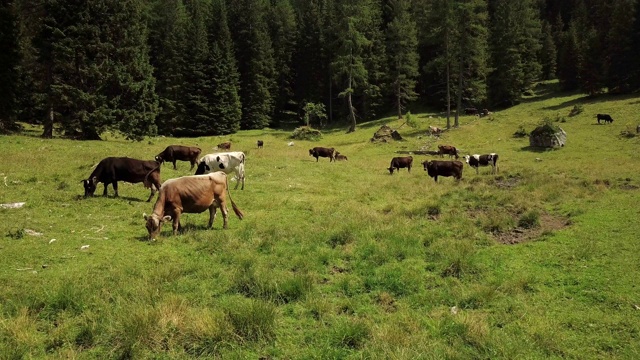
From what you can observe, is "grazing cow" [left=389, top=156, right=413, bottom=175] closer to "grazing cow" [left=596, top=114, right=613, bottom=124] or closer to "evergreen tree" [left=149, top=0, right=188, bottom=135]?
"grazing cow" [left=596, top=114, right=613, bottom=124]

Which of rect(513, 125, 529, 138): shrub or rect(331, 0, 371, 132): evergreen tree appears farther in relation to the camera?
rect(331, 0, 371, 132): evergreen tree

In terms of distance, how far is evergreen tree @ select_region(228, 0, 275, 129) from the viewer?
2638 inches

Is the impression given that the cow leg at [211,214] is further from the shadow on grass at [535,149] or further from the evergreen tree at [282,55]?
the evergreen tree at [282,55]

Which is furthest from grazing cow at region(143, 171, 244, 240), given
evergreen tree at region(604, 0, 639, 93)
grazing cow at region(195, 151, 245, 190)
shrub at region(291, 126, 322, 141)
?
evergreen tree at region(604, 0, 639, 93)

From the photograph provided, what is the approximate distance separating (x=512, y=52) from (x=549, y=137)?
107 ft

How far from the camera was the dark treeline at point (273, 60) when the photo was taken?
32.7 meters

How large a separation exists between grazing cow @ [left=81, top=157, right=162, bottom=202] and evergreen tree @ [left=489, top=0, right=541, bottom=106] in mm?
55194

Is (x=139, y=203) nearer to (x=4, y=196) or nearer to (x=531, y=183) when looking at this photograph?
(x=4, y=196)

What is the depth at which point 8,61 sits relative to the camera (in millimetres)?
31359

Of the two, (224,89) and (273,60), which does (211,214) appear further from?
(273,60)

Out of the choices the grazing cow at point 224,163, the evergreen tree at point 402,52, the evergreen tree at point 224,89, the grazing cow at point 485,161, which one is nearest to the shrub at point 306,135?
the evergreen tree at point 224,89

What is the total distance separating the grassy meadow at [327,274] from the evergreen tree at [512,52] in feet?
145

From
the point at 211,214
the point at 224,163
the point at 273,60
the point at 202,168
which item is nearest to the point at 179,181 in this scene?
the point at 211,214

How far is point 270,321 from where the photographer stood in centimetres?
659
